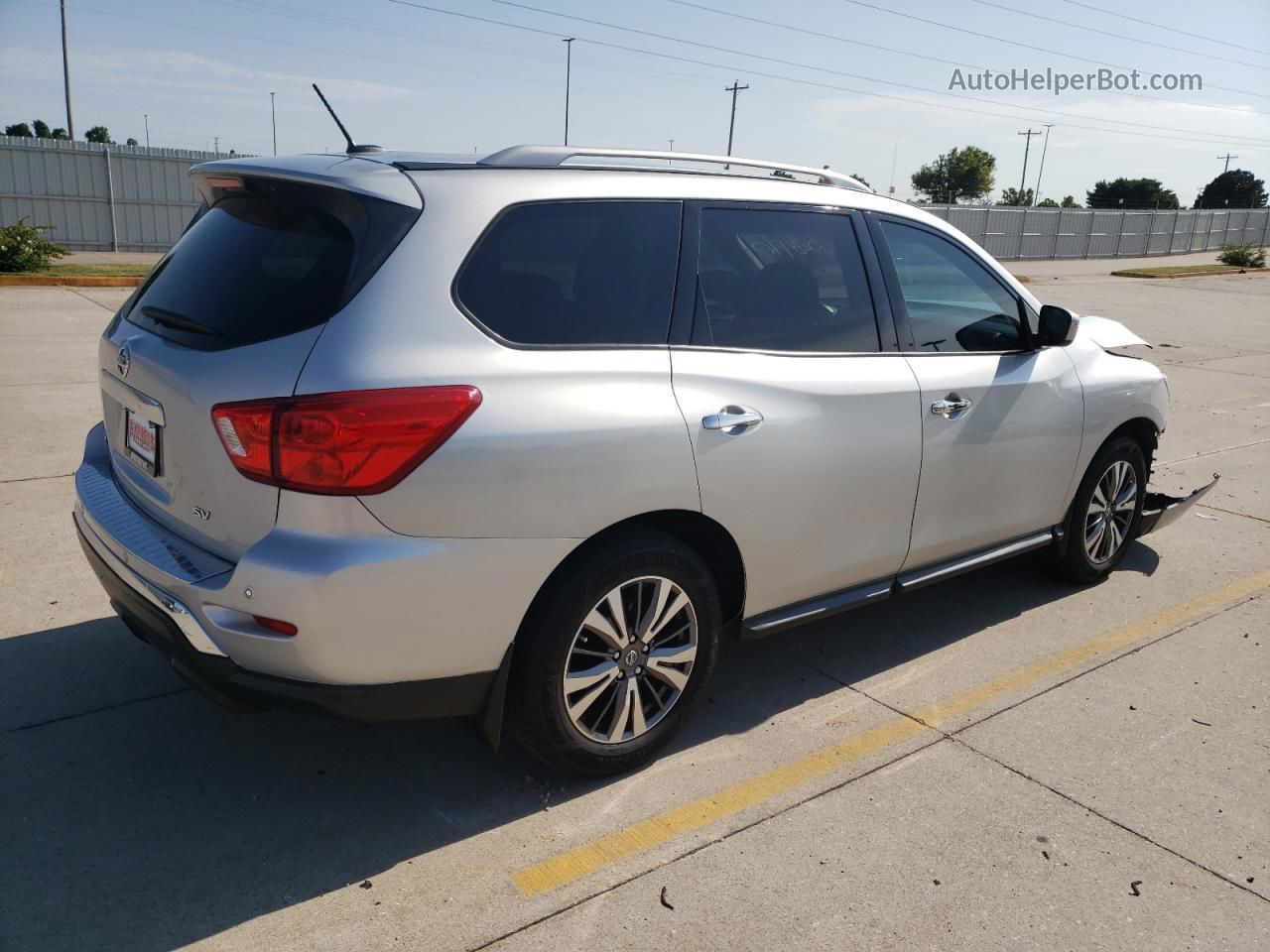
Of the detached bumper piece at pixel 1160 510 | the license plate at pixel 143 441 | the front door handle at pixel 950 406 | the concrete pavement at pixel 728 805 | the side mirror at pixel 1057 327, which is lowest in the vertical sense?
the concrete pavement at pixel 728 805

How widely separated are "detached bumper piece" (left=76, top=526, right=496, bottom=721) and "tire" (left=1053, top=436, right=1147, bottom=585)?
10.6 ft

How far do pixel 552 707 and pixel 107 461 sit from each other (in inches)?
70.0

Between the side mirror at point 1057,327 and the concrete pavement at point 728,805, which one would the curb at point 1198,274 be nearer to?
the concrete pavement at point 728,805

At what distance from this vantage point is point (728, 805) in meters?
3.32

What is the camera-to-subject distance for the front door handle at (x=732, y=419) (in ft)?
10.8

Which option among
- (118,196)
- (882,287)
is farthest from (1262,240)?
(882,287)

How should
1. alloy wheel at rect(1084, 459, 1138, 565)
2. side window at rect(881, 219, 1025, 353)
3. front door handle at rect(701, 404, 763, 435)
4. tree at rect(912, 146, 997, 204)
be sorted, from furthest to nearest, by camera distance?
tree at rect(912, 146, 997, 204)
alloy wheel at rect(1084, 459, 1138, 565)
side window at rect(881, 219, 1025, 353)
front door handle at rect(701, 404, 763, 435)

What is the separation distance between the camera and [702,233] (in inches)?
139

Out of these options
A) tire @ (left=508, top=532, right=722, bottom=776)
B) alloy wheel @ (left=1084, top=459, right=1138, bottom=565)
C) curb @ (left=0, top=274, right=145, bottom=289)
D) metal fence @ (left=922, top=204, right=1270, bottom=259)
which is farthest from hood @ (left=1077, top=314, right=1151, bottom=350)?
metal fence @ (left=922, top=204, right=1270, bottom=259)

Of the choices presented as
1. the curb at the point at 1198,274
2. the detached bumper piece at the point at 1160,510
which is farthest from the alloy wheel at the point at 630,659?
the curb at the point at 1198,274

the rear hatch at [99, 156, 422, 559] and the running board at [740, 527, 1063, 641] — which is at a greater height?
the rear hatch at [99, 156, 422, 559]

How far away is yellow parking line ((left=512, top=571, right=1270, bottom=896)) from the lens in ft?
9.83

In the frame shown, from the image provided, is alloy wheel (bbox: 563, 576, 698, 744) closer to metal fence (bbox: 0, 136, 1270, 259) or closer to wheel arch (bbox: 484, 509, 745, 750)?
wheel arch (bbox: 484, 509, 745, 750)

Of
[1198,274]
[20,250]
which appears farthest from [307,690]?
[1198,274]
